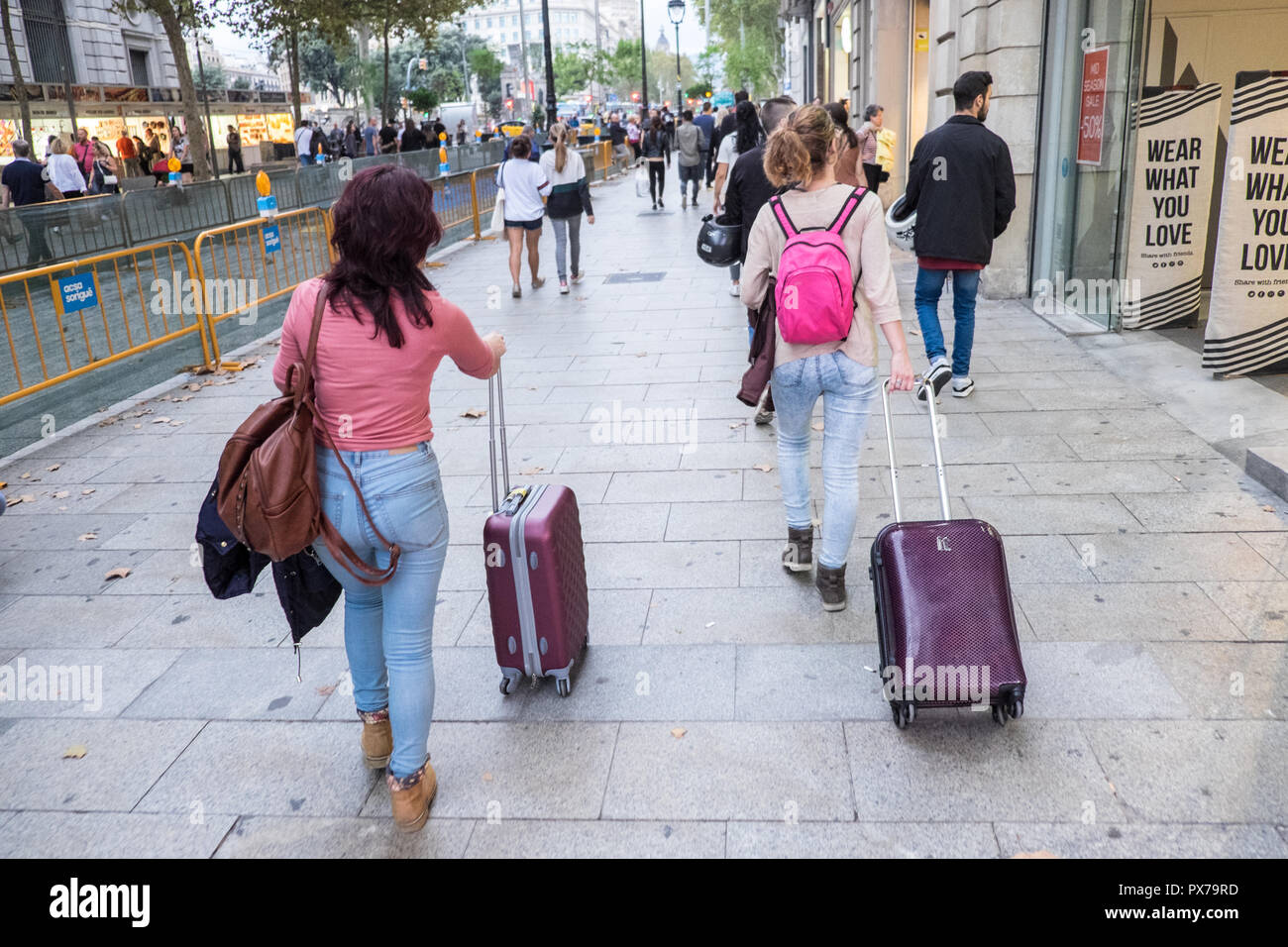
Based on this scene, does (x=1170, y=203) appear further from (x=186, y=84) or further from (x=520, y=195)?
(x=186, y=84)

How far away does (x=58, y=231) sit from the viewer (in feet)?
46.8

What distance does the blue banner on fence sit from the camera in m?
8.08

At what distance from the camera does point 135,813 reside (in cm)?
330

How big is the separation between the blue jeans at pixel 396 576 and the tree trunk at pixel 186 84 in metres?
24.0

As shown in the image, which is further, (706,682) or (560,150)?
(560,150)

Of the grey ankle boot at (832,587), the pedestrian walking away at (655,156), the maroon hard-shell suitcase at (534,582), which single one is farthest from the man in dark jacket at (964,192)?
the pedestrian walking away at (655,156)

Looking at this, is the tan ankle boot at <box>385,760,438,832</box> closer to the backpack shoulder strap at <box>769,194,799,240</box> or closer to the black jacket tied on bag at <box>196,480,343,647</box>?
the black jacket tied on bag at <box>196,480,343,647</box>

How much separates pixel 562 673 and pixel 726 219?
13.5 feet

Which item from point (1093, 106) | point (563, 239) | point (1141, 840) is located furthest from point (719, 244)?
point (563, 239)

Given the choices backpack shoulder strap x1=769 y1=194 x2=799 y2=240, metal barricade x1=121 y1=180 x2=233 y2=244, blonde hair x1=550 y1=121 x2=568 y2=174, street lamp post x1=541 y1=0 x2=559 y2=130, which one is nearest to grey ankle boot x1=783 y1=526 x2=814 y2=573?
backpack shoulder strap x1=769 y1=194 x2=799 y2=240

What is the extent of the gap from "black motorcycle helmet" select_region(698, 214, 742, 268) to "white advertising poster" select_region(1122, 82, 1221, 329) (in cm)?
414

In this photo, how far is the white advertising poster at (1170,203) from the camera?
8.25 metres

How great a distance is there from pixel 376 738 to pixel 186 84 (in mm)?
25937
